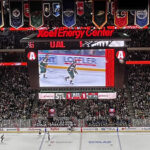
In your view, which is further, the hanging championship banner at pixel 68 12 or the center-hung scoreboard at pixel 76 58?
the hanging championship banner at pixel 68 12

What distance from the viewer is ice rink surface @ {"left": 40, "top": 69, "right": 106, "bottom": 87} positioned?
15.8 meters

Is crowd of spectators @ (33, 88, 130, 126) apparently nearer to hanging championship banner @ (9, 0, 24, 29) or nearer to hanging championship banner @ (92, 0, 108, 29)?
hanging championship banner @ (9, 0, 24, 29)

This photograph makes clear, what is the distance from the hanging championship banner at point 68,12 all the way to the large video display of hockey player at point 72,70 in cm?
167

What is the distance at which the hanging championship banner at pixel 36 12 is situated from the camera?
618 inches

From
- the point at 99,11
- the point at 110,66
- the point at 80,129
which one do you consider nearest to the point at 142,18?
the point at 99,11

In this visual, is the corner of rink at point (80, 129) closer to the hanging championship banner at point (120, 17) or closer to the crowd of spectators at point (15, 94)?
the crowd of spectators at point (15, 94)

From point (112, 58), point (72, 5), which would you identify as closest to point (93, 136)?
point (112, 58)

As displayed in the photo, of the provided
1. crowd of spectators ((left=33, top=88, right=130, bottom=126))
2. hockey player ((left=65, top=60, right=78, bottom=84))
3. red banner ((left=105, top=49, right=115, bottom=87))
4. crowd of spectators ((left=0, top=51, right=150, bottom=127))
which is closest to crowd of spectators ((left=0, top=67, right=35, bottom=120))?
crowd of spectators ((left=0, top=51, right=150, bottom=127))

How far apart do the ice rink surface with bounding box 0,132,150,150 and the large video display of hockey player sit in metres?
5.50

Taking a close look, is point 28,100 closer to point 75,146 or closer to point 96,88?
point 75,146

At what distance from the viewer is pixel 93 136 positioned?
21719mm

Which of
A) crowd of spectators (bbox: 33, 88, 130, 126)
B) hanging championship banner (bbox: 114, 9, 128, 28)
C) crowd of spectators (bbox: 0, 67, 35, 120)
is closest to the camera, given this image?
hanging championship banner (bbox: 114, 9, 128, 28)

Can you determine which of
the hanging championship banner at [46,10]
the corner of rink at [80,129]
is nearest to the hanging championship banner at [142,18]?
the hanging championship banner at [46,10]

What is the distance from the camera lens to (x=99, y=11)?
1532cm
